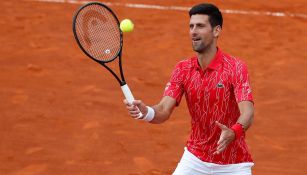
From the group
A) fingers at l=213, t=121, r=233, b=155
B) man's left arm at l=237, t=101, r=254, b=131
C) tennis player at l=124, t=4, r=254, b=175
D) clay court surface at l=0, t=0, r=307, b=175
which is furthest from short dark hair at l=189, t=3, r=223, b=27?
clay court surface at l=0, t=0, r=307, b=175

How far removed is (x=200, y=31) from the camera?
5.94m

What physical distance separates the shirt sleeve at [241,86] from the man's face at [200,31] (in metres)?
0.36

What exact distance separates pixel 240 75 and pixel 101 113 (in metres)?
5.04

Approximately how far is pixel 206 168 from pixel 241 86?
33.2 inches

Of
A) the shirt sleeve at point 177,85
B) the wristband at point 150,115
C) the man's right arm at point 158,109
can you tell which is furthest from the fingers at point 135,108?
the shirt sleeve at point 177,85

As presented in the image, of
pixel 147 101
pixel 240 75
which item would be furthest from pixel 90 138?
pixel 240 75

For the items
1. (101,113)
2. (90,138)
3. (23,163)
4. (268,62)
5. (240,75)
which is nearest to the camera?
(240,75)

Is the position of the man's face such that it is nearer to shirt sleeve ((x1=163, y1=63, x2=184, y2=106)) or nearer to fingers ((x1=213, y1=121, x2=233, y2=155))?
shirt sleeve ((x1=163, y1=63, x2=184, y2=106))

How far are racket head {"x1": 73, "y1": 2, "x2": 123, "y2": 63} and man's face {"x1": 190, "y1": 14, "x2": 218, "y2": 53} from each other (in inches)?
31.3

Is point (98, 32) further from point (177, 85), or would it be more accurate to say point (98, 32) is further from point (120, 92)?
point (120, 92)

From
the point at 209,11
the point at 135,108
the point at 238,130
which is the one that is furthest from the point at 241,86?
the point at 135,108

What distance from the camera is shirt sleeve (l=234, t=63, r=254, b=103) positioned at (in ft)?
19.2

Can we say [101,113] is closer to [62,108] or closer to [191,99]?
[62,108]

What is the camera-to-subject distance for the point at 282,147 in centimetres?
987
